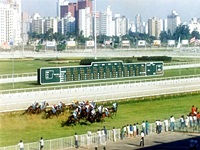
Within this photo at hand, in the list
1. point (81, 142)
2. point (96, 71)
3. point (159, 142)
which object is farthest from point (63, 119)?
point (96, 71)

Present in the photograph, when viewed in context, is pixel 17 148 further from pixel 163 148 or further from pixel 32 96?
pixel 32 96

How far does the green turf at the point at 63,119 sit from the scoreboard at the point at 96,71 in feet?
14.9

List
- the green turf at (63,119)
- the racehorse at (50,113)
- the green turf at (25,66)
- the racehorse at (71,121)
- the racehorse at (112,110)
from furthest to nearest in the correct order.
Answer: the green turf at (25,66) < the racehorse at (112,110) < the racehorse at (50,113) < the racehorse at (71,121) < the green turf at (63,119)

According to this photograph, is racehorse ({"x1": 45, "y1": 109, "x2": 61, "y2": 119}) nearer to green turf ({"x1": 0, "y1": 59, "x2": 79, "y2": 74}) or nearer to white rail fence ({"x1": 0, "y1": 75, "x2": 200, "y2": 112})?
white rail fence ({"x1": 0, "y1": 75, "x2": 200, "y2": 112})

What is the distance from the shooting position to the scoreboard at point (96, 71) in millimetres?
32250

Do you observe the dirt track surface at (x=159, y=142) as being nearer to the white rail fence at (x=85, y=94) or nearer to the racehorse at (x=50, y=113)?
the racehorse at (x=50, y=113)

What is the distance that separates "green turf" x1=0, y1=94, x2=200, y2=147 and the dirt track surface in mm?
3146

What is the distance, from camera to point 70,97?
30359 mm

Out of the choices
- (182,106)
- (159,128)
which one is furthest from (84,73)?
(159,128)

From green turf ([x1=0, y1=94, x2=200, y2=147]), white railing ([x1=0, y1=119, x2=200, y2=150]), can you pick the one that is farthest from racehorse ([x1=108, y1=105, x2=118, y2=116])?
white railing ([x1=0, y1=119, x2=200, y2=150])

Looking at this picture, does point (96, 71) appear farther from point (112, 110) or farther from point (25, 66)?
point (25, 66)

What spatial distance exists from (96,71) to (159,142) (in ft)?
49.3

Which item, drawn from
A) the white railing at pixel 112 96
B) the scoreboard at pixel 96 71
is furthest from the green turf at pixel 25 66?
the white railing at pixel 112 96

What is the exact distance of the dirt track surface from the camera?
19.8m
